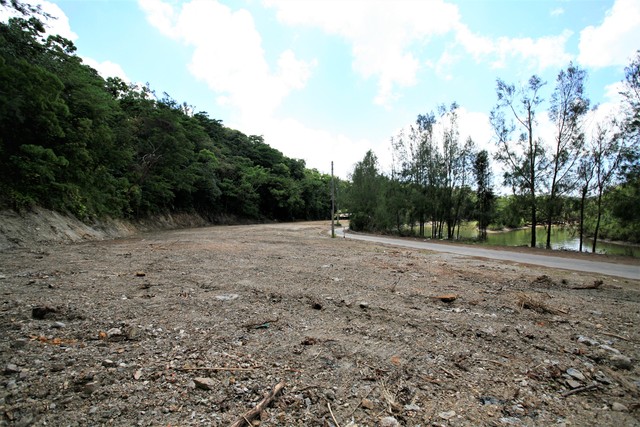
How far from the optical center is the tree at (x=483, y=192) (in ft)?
83.4

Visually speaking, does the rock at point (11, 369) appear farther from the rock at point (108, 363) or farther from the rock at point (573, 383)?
the rock at point (573, 383)

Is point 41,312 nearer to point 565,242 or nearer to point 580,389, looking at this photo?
point 580,389

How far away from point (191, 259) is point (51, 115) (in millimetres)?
10640

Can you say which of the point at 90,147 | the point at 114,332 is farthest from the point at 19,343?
the point at 90,147

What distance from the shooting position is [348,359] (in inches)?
122

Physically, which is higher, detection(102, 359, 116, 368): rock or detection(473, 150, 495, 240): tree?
detection(473, 150, 495, 240): tree

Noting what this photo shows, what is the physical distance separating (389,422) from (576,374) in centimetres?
214

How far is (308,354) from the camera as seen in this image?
125 inches

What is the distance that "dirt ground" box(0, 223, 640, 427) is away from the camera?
7.34 feet

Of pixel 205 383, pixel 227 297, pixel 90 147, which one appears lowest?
pixel 227 297

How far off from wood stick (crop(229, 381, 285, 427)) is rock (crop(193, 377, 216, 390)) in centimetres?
49

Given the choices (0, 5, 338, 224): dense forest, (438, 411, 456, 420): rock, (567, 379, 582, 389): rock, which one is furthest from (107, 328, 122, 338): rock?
(0, 5, 338, 224): dense forest

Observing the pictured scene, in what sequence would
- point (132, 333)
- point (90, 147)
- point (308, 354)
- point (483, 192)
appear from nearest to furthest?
point (308, 354) < point (132, 333) < point (90, 147) < point (483, 192)

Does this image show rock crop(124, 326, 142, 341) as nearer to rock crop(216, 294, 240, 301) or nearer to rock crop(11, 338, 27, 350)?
rock crop(11, 338, 27, 350)
